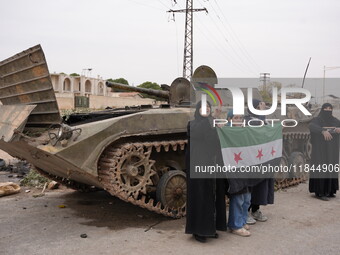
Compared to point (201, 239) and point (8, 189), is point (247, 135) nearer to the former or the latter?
point (201, 239)

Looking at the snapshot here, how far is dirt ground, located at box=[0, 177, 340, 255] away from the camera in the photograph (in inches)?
212

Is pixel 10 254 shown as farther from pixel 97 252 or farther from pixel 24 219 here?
pixel 24 219

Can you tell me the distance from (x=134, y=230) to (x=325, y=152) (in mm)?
4192

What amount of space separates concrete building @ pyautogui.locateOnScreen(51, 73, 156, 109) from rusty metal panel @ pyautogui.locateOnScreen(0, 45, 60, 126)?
854 inches

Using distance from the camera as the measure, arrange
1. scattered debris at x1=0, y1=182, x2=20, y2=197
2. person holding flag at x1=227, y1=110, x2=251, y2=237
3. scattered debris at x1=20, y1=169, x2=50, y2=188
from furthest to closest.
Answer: scattered debris at x1=20, y1=169, x2=50, y2=188
scattered debris at x1=0, y1=182, x2=20, y2=197
person holding flag at x1=227, y1=110, x2=251, y2=237

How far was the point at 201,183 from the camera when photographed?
546 centimetres

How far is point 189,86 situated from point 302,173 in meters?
3.50

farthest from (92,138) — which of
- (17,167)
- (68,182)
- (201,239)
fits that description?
(17,167)

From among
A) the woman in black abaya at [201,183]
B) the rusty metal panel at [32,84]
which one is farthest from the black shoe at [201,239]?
the rusty metal panel at [32,84]

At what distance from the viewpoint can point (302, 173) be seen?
10070 millimetres

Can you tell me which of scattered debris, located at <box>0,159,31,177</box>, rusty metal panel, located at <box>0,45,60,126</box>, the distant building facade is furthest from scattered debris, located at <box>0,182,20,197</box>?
the distant building facade

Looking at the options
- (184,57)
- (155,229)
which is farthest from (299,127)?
(184,57)

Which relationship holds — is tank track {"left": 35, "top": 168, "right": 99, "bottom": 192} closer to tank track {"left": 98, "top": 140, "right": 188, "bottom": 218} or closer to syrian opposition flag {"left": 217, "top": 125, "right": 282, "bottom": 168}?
tank track {"left": 98, "top": 140, "right": 188, "bottom": 218}

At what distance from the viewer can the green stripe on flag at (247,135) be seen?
5938mm
